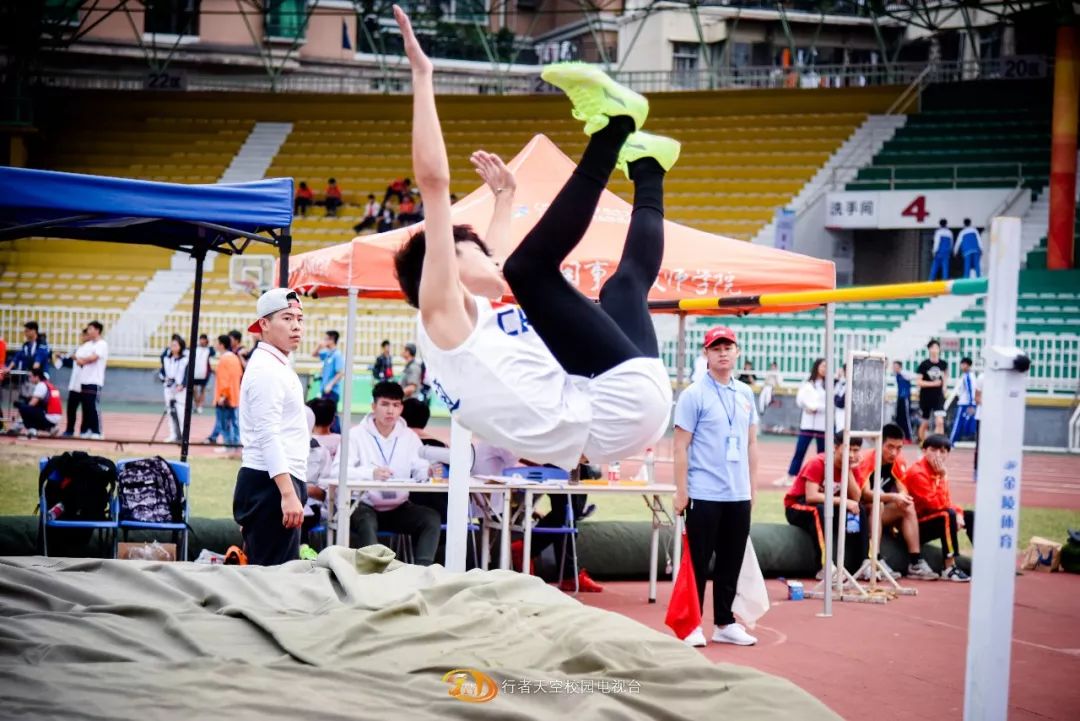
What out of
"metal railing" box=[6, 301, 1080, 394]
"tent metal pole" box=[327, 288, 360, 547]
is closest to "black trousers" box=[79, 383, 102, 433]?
"metal railing" box=[6, 301, 1080, 394]

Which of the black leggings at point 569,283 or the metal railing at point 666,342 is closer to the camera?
the black leggings at point 569,283

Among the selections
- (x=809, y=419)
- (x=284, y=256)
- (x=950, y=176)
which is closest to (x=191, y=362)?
(x=284, y=256)

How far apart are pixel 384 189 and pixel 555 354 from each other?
23.8 meters

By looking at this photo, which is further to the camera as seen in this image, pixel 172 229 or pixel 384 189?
pixel 384 189

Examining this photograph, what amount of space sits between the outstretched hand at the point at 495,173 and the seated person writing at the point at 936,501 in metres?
6.21

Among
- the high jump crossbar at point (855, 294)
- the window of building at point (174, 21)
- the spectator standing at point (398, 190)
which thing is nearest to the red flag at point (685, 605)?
the high jump crossbar at point (855, 294)

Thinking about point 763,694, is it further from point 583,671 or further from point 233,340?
point 233,340

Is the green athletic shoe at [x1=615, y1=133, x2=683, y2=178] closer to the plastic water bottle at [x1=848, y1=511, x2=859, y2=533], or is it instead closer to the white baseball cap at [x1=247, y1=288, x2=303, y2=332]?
the white baseball cap at [x1=247, y1=288, x2=303, y2=332]

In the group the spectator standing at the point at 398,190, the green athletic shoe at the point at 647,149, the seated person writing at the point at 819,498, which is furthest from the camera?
the spectator standing at the point at 398,190

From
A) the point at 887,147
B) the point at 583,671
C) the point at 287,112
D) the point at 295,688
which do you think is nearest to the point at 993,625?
the point at 583,671

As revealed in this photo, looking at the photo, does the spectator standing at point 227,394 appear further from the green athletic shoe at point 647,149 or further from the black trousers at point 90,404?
the green athletic shoe at point 647,149

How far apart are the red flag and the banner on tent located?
60.7 ft

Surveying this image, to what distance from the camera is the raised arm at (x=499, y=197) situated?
425cm

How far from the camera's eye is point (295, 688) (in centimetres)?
395
